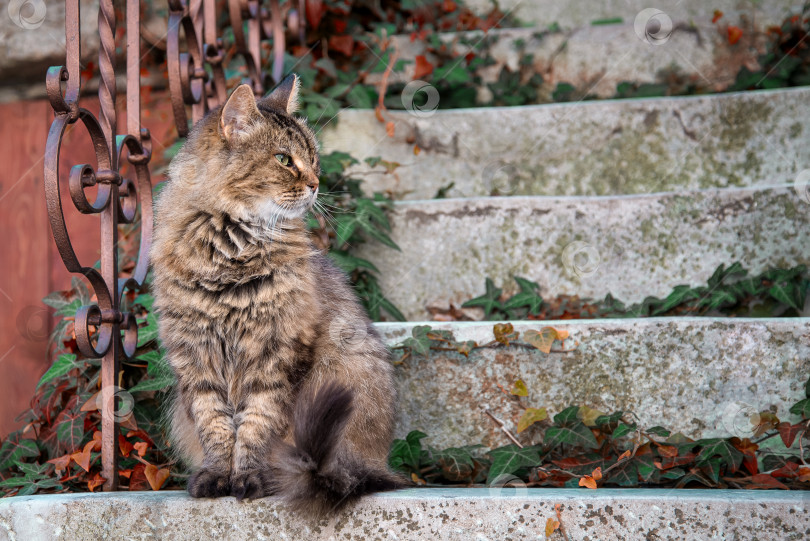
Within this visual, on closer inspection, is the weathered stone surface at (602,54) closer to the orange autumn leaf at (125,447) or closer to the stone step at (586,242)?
the stone step at (586,242)

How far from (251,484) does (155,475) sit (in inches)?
20.6

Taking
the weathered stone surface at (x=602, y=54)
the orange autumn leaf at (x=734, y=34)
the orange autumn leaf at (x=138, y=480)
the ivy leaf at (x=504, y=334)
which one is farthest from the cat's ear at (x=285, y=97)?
the orange autumn leaf at (x=734, y=34)

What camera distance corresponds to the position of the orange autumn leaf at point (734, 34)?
359cm

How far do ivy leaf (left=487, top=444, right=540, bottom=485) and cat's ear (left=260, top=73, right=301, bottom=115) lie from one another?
1.24 m

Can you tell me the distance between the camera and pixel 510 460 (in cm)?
196

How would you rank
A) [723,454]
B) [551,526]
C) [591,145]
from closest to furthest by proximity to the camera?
1. [551,526]
2. [723,454]
3. [591,145]

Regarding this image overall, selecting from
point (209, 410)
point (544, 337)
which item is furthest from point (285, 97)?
point (544, 337)

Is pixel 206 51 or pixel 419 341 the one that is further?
pixel 206 51

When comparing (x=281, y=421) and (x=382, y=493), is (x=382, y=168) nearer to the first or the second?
(x=281, y=421)

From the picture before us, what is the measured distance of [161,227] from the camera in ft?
6.53

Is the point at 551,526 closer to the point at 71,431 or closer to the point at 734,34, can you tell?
the point at 71,431

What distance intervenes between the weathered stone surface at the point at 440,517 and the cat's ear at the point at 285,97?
117 centimetres

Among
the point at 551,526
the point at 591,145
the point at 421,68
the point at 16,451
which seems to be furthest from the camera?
the point at 421,68

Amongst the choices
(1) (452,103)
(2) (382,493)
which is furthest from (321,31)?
(2) (382,493)
